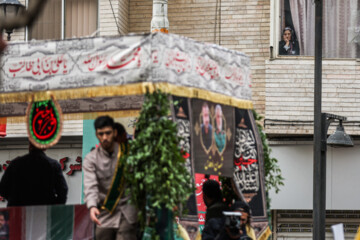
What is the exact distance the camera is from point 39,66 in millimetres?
10734

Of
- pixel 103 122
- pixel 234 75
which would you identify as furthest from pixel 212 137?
pixel 103 122

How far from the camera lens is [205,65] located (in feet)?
35.5

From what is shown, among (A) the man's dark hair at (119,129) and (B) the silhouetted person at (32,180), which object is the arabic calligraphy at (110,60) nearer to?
(A) the man's dark hair at (119,129)

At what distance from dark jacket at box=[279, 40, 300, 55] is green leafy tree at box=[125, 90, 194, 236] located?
39.5 ft

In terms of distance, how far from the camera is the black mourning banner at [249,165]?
39.2 ft

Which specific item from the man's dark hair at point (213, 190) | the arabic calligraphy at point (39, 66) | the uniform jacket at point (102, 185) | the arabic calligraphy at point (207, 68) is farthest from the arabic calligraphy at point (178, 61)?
the man's dark hair at point (213, 190)

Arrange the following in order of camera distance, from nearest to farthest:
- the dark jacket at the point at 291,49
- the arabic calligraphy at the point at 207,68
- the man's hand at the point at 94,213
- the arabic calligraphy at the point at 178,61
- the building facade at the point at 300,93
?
the man's hand at the point at 94,213 → the arabic calligraphy at the point at 178,61 → the arabic calligraphy at the point at 207,68 → the building facade at the point at 300,93 → the dark jacket at the point at 291,49

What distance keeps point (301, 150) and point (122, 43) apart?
469 inches

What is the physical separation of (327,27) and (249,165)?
10.3 metres

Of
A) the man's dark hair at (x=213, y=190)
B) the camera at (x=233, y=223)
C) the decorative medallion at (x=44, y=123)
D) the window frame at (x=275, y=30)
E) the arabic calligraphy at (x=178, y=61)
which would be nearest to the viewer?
the arabic calligraphy at (x=178, y=61)

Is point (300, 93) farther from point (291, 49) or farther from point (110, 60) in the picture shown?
point (110, 60)

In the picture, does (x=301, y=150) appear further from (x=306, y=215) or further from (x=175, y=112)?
(x=175, y=112)

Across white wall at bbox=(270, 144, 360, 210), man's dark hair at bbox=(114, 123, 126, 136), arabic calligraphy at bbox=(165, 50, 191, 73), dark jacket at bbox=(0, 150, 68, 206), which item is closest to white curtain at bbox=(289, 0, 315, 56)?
white wall at bbox=(270, 144, 360, 210)

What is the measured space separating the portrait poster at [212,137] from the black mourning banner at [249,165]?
24 centimetres
